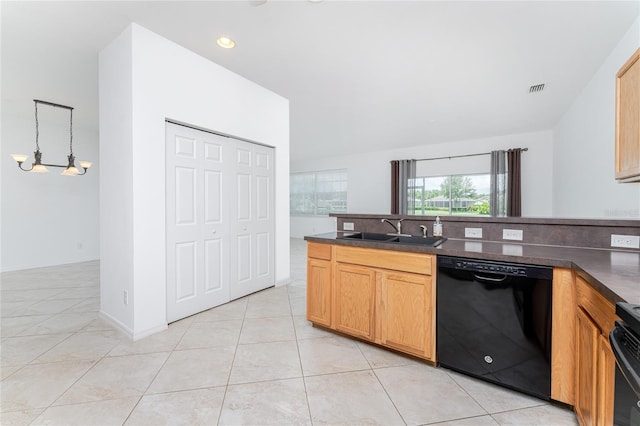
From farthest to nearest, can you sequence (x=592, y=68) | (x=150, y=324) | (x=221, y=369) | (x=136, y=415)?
1. (x=592, y=68)
2. (x=150, y=324)
3. (x=221, y=369)
4. (x=136, y=415)

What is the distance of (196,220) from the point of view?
291cm

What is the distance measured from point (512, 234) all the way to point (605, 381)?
120 centimetres

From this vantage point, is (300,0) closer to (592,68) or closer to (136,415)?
(136,415)

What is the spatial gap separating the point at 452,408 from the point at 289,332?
141 cm

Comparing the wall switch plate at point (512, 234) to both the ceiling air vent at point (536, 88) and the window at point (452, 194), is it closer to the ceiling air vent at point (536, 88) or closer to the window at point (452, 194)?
the ceiling air vent at point (536, 88)

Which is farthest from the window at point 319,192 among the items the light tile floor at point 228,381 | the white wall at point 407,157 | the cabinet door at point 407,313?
the cabinet door at point 407,313

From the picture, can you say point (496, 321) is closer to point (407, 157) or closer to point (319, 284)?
point (319, 284)

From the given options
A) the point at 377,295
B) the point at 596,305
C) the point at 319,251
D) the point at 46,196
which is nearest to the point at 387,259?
the point at 377,295

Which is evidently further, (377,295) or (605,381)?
(377,295)

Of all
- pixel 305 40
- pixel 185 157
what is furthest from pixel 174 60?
pixel 305 40

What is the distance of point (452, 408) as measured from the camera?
158 centimetres

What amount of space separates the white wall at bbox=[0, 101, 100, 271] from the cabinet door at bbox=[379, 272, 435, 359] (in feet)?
17.4

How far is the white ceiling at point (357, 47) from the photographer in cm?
220

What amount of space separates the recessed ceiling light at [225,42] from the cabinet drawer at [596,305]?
3206 millimetres
